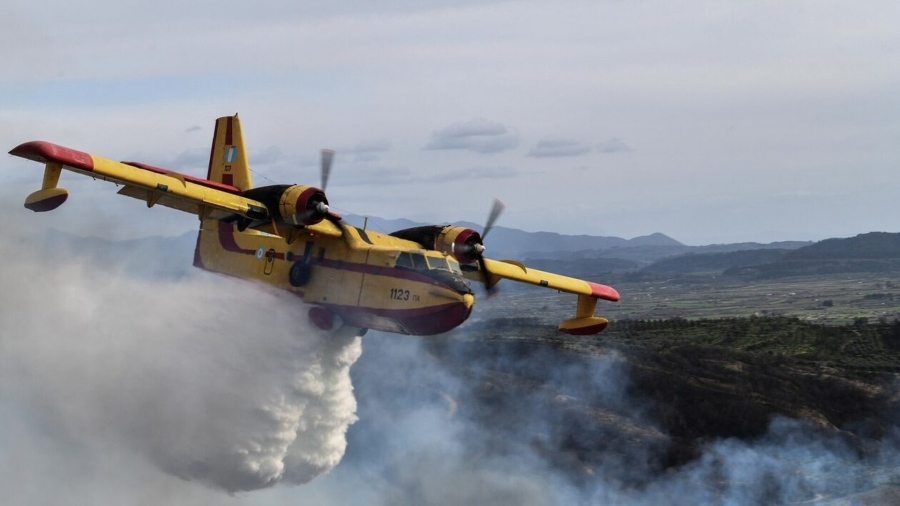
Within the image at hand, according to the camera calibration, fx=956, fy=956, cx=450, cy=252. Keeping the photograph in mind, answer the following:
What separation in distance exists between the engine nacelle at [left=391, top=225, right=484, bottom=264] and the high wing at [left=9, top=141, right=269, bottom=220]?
568 cm

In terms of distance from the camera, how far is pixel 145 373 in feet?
→ 107

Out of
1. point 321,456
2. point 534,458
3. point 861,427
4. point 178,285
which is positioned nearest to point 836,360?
point 861,427

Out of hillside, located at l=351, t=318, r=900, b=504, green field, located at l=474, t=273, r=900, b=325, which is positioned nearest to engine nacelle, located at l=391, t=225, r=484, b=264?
hillside, located at l=351, t=318, r=900, b=504

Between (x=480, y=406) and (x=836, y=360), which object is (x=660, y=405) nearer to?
(x=480, y=406)

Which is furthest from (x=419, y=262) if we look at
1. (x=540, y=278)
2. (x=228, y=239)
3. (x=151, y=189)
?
(x=540, y=278)

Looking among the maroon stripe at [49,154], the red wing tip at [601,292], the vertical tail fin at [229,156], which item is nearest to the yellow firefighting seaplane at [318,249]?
the maroon stripe at [49,154]

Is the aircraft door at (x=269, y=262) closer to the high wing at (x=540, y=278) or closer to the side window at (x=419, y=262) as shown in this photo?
the side window at (x=419, y=262)

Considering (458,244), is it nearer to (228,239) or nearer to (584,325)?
(228,239)

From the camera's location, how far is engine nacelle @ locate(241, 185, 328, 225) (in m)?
28.3

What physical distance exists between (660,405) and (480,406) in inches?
378

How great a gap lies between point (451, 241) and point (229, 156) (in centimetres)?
1016

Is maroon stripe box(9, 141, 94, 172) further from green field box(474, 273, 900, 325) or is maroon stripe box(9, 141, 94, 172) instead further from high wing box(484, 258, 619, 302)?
green field box(474, 273, 900, 325)

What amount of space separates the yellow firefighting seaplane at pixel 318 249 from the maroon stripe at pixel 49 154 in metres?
0.03

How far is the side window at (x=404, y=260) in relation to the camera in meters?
28.6
